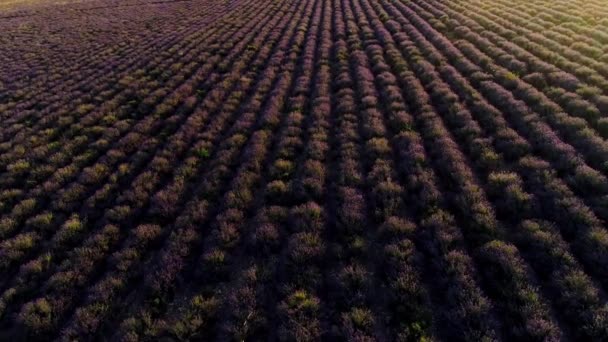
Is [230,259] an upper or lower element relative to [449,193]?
lower

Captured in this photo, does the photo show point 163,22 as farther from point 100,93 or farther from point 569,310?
point 569,310

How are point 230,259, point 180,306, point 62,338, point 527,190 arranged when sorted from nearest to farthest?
point 62,338, point 180,306, point 230,259, point 527,190

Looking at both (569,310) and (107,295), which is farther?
(107,295)

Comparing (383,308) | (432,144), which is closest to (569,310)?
(383,308)

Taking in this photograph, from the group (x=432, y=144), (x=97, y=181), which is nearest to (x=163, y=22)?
(x=97, y=181)

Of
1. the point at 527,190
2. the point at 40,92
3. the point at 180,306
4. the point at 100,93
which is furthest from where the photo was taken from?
the point at 40,92

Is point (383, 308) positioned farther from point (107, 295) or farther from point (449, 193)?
point (107, 295)
